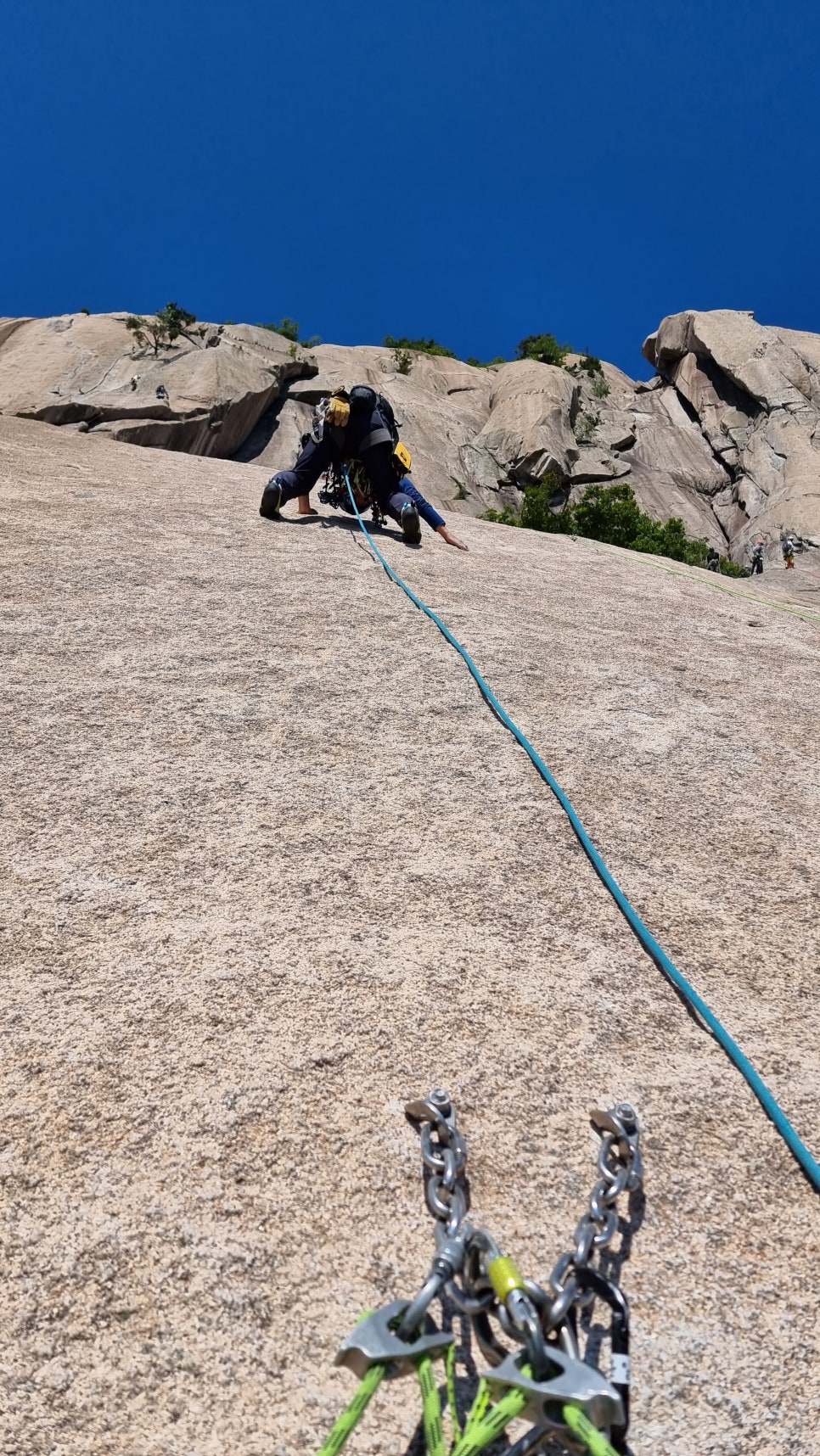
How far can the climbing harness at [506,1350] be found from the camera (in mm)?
986

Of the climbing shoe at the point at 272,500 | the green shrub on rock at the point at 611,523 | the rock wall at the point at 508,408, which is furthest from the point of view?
the rock wall at the point at 508,408

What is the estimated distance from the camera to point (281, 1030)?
179 centimetres

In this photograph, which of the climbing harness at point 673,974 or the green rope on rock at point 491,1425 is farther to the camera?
the climbing harness at point 673,974

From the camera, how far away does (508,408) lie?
34.3m

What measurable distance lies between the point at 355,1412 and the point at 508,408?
119ft

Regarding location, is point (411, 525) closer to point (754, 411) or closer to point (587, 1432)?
point (587, 1432)

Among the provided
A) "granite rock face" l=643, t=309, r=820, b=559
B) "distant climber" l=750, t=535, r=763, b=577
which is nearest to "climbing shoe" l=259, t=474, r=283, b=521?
"distant climber" l=750, t=535, r=763, b=577

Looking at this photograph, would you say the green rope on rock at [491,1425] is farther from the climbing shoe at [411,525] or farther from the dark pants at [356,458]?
the dark pants at [356,458]

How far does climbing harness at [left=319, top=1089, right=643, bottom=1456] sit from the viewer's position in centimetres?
99

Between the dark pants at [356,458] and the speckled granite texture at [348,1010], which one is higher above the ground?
the dark pants at [356,458]

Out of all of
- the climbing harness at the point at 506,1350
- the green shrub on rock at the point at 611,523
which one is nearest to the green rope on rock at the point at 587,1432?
the climbing harness at the point at 506,1350

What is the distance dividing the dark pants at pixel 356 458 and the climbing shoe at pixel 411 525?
3.8 inches

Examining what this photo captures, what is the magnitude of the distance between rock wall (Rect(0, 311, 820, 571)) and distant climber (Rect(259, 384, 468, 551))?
1938 cm

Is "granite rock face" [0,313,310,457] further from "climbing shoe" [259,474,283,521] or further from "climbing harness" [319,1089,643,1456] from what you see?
"climbing harness" [319,1089,643,1456]
